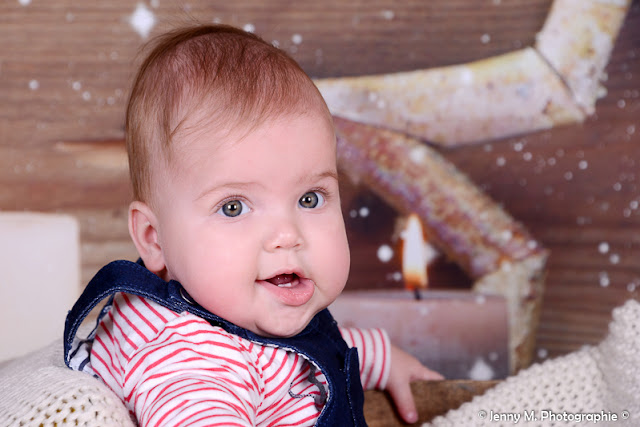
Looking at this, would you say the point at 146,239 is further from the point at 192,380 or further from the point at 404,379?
the point at 404,379

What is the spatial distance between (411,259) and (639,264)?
2.03 feet

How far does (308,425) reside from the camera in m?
0.81

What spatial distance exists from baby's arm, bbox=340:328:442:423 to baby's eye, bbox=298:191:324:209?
292 mm

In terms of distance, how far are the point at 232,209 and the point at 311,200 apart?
0.10 meters

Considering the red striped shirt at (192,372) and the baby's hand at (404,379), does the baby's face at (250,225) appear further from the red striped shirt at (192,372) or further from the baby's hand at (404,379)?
the baby's hand at (404,379)

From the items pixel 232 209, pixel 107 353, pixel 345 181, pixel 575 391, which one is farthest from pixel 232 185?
pixel 345 181

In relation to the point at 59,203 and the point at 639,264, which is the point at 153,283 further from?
the point at 639,264

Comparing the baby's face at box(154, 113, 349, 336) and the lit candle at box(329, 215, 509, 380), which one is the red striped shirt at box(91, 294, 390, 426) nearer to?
the baby's face at box(154, 113, 349, 336)

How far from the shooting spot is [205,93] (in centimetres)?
75

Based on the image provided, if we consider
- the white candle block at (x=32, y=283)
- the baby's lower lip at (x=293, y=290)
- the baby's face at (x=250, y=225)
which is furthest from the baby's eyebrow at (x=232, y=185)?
the white candle block at (x=32, y=283)

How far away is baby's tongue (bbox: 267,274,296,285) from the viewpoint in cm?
77

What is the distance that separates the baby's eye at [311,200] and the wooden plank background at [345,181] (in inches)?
28.4

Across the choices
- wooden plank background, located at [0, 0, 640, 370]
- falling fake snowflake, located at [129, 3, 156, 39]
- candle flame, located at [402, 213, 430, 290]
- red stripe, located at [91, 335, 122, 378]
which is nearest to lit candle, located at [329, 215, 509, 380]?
candle flame, located at [402, 213, 430, 290]

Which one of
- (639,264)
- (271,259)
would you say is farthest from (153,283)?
(639,264)
